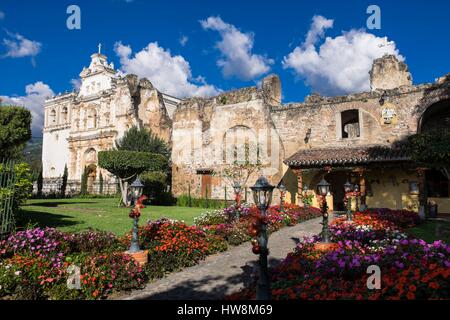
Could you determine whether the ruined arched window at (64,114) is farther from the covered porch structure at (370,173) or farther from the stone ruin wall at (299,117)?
the covered porch structure at (370,173)

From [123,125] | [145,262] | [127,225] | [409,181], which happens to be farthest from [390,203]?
[123,125]

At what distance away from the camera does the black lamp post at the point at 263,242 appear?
456 cm

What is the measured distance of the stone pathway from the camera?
6.21 m

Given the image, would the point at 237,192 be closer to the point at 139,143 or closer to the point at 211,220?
the point at 211,220

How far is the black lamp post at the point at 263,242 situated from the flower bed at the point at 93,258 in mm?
286

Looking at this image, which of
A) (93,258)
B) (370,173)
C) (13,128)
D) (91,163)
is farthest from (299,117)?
(91,163)

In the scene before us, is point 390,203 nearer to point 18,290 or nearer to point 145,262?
point 145,262

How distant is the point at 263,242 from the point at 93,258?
4013 mm

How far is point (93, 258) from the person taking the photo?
6871 mm

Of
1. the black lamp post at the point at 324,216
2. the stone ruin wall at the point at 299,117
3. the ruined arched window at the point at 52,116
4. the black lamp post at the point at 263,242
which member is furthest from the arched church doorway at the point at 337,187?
the ruined arched window at the point at 52,116

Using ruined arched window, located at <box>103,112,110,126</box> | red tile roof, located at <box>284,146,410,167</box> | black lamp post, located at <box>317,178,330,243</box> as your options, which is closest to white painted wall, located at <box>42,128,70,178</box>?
ruined arched window, located at <box>103,112,110,126</box>

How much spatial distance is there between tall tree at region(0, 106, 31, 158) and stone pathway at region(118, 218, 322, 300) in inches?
526


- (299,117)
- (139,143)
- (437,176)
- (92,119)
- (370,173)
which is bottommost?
(437,176)

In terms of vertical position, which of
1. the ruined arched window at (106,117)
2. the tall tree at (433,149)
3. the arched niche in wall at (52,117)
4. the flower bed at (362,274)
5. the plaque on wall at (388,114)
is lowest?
the flower bed at (362,274)
